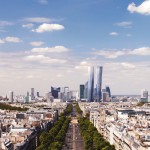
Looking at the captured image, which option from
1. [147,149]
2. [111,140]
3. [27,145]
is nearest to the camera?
[147,149]

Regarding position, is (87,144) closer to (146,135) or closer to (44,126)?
(146,135)

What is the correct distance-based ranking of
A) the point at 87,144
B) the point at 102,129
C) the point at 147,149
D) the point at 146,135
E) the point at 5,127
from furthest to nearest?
the point at 102,129
the point at 5,127
the point at 87,144
the point at 146,135
the point at 147,149

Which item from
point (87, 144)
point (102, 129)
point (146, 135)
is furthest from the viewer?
point (102, 129)

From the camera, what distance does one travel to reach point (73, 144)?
10075 centimetres

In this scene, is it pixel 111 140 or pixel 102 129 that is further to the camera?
pixel 102 129

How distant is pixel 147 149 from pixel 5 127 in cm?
5348

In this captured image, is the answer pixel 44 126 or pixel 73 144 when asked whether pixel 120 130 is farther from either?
pixel 44 126

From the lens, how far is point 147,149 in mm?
64125

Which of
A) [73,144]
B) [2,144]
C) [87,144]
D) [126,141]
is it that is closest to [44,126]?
[73,144]

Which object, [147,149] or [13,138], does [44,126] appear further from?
[147,149]

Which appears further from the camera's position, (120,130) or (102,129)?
(102,129)

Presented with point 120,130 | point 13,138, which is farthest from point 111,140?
point 13,138

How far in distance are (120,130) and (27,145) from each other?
64.5 feet

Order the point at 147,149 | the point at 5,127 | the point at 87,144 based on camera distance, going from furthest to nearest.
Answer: the point at 5,127 → the point at 87,144 → the point at 147,149
